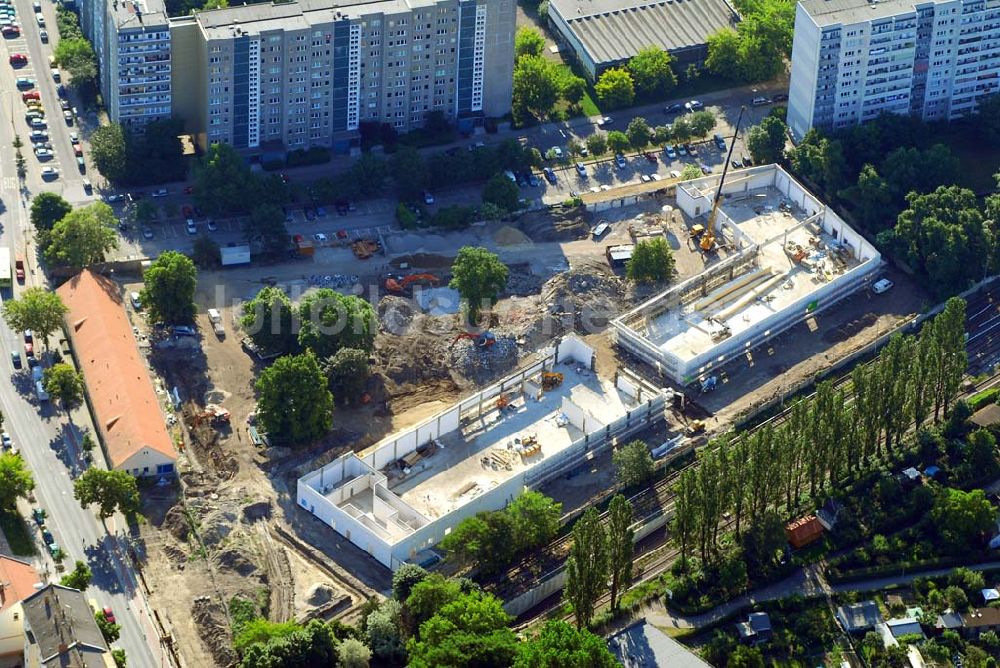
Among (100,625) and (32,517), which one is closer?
(100,625)

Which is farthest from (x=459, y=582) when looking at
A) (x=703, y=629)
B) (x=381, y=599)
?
(x=703, y=629)

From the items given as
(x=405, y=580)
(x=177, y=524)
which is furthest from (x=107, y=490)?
(x=405, y=580)

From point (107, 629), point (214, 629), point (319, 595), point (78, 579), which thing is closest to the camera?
point (107, 629)

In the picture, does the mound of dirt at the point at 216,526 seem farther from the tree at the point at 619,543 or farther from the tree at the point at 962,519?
the tree at the point at 962,519

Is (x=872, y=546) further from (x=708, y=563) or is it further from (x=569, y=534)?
(x=569, y=534)

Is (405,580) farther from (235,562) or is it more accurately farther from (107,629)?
(107,629)

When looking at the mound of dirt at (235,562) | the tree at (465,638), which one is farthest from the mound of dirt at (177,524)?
the tree at (465,638)

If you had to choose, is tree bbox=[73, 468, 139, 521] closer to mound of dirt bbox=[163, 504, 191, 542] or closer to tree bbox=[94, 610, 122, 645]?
mound of dirt bbox=[163, 504, 191, 542]
